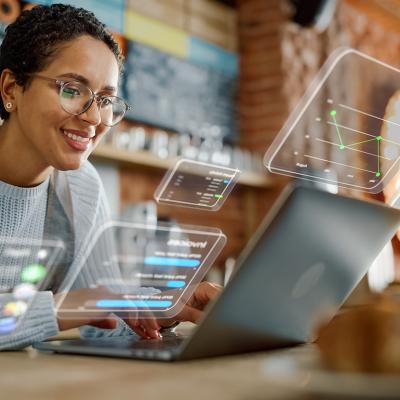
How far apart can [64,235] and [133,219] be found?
1.34 metres

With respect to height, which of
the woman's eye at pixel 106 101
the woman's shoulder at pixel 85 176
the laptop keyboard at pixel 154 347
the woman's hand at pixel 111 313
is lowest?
the laptop keyboard at pixel 154 347

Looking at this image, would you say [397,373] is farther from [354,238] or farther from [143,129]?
[143,129]

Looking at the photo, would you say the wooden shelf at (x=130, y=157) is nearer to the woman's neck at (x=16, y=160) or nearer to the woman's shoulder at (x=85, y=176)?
the woman's shoulder at (x=85, y=176)

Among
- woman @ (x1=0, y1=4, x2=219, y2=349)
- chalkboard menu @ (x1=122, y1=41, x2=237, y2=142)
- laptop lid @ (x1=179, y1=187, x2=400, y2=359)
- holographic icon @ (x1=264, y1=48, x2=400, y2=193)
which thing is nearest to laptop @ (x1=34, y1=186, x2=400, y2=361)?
laptop lid @ (x1=179, y1=187, x2=400, y2=359)

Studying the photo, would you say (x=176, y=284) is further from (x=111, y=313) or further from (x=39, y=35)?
(x=39, y=35)

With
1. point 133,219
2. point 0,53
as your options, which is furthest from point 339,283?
point 133,219

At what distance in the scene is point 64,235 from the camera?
1293mm

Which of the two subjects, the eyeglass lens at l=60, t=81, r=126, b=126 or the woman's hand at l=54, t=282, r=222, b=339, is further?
the eyeglass lens at l=60, t=81, r=126, b=126

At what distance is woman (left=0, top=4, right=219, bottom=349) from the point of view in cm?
112

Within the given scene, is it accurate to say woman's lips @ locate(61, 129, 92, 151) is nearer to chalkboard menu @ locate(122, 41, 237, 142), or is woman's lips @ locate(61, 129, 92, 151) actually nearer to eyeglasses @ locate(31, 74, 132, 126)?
eyeglasses @ locate(31, 74, 132, 126)

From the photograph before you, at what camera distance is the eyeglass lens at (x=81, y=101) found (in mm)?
1105

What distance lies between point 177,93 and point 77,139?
218cm

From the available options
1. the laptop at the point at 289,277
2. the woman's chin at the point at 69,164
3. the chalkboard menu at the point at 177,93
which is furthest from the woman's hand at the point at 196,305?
the chalkboard menu at the point at 177,93

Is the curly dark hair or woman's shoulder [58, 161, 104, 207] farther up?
the curly dark hair
